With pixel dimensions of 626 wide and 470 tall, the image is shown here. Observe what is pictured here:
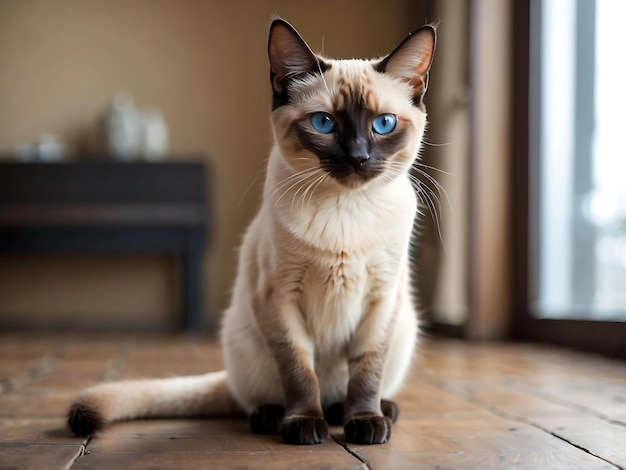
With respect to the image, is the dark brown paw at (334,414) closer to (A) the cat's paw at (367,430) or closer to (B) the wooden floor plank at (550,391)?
(A) the cat's paw at (367,430)

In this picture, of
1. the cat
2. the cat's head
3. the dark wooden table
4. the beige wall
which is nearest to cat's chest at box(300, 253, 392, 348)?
the cat

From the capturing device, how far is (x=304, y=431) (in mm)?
1429

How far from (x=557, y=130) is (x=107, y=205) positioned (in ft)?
8.89

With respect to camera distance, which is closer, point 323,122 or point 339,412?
point 323,122

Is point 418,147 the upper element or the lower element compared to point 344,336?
upper

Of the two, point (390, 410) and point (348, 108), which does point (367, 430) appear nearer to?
point (390, 410)

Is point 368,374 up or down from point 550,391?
up

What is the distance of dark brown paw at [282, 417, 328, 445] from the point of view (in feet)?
4.68

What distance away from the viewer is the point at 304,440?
1424 millimetres

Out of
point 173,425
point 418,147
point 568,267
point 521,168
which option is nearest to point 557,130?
point 521,168

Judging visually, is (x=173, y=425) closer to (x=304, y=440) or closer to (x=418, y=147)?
(x=304, y=440)

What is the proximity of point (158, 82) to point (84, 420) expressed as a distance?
4217 millimetres

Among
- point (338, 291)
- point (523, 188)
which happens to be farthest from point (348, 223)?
point (523, 188)

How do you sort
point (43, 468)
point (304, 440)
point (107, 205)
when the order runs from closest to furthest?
point (43, 468) → point (304, 440) → point (107, 205)
